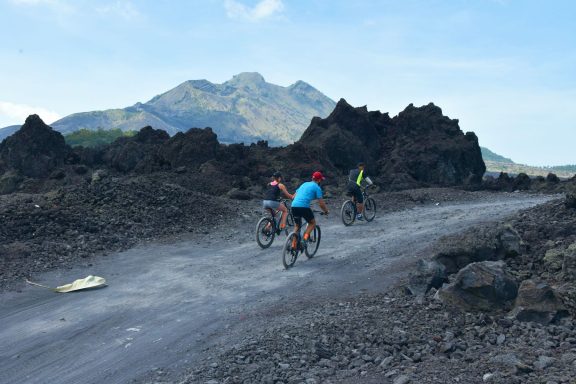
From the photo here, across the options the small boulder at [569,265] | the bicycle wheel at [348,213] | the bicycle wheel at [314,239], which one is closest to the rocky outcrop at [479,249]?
the small boulder at [569,265]

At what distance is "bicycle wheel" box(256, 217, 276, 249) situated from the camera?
16.2 m

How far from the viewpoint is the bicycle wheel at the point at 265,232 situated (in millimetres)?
16203

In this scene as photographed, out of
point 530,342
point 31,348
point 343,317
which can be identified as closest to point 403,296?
point 343,317

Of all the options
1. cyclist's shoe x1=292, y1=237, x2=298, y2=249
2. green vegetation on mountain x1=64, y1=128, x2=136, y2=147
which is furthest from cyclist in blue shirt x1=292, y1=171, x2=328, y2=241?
green vegetation on mountain x1=64, y1=128, x2=136, y2=147

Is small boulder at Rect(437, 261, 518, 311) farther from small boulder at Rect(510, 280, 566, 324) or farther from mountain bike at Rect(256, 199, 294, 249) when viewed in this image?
mountain bike at Rect(256, 199, 294, 249)

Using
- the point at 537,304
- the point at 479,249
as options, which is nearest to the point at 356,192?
the point at 479,249

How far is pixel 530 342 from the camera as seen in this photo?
25.5 ft

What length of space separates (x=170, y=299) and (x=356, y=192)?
1086cm

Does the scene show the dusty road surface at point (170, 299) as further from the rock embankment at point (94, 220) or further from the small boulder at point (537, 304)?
the small boulder at point (537, 304)

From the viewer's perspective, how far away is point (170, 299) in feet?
37.5

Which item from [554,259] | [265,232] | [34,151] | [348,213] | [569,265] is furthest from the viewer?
[34,151]

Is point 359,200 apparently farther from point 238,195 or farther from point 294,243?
point 238,195

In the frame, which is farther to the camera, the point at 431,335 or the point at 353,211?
the point at 353,211

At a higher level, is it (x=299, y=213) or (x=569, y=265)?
(x=299, y=213)
